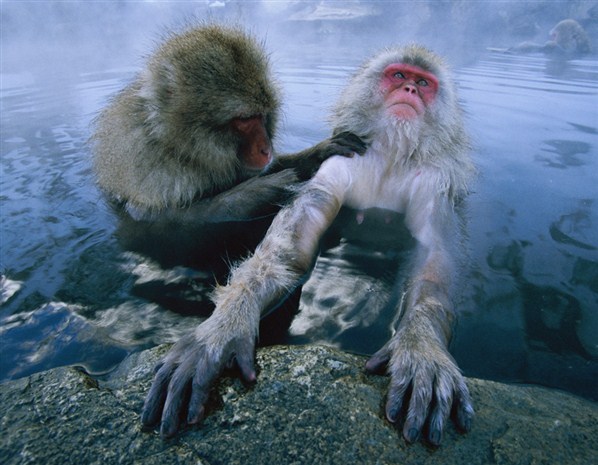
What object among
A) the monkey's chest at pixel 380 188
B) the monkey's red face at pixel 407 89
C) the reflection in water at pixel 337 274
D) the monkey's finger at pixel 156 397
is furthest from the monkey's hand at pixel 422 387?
the monkey's red face at pixel 407 89

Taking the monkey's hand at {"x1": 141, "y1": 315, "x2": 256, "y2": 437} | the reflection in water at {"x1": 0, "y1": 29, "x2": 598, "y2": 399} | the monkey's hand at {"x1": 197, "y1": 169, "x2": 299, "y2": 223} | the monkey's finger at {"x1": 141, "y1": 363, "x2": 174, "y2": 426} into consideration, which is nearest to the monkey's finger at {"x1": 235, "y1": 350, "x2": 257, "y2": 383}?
the monkey's hand at {"x1": 141, "y1": 315, "x2": 256, "y2": 437}

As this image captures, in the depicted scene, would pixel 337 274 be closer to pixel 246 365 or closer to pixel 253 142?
pixel 246 365

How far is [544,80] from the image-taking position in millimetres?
8438

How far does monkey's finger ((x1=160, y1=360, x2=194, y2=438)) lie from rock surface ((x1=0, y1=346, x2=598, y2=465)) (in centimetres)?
4

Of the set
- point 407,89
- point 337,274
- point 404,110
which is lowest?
point 337,274

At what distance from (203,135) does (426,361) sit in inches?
78.0

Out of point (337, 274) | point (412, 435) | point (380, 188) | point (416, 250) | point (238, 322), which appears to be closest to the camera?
point (412, 435)

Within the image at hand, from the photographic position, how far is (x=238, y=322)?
5.45ft

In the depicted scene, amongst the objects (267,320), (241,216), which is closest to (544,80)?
(241,216)

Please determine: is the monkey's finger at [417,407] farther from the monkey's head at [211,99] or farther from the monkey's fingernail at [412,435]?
the monkey's head at [211,99]

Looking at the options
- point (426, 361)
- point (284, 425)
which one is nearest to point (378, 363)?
point (426, 361)

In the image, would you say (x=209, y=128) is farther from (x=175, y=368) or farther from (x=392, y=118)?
(x=175, y=368)

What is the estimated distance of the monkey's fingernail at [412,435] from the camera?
50.8 inches

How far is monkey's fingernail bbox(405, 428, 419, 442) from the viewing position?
50.8 inches
